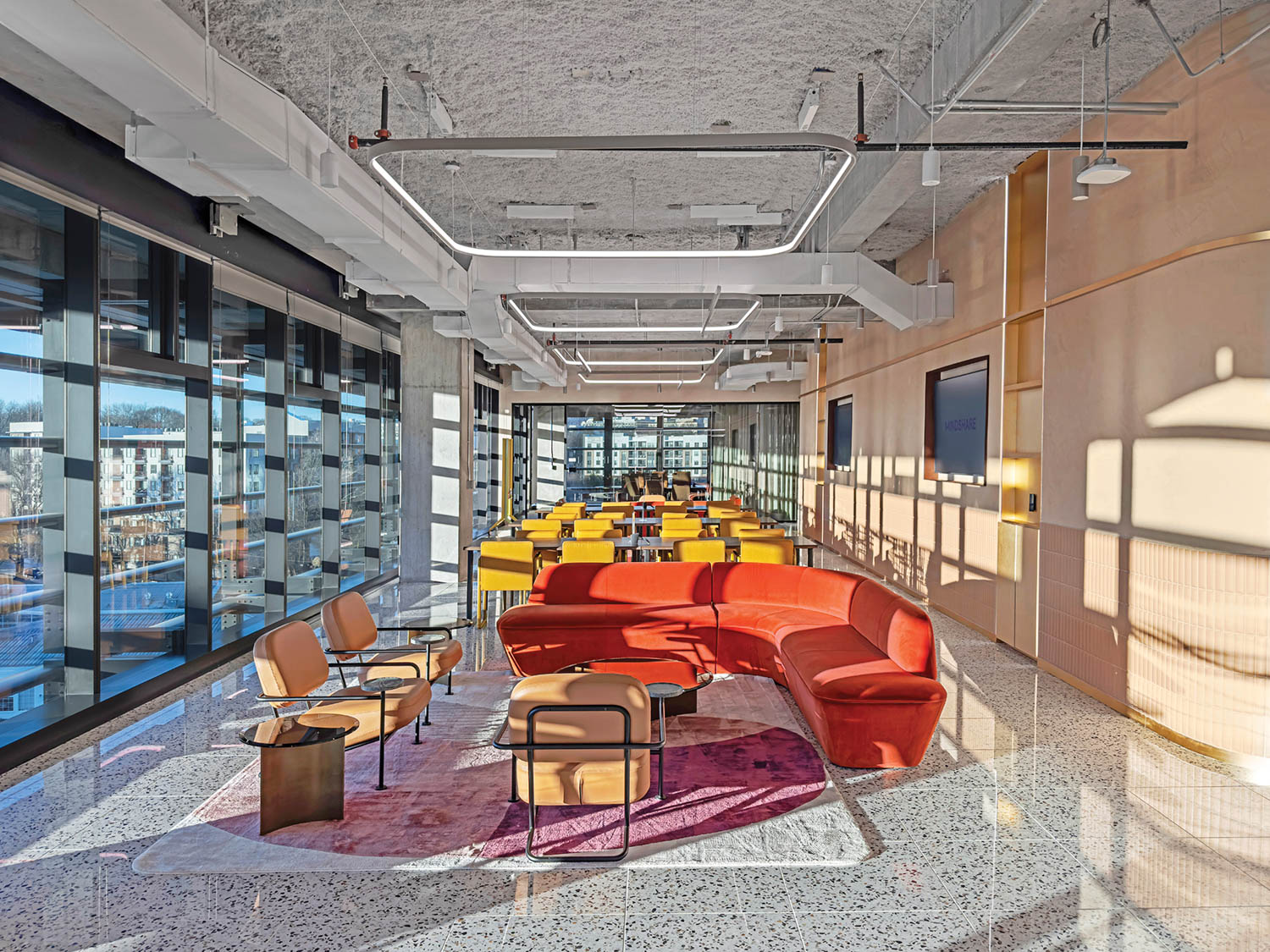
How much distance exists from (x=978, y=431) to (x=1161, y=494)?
3.28m

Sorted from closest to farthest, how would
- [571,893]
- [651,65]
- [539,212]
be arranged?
[571,893], [651,65], [539,212]

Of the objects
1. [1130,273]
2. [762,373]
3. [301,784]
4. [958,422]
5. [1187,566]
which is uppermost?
[762,373]

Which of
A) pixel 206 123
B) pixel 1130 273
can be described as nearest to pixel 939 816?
pixel 1130 273

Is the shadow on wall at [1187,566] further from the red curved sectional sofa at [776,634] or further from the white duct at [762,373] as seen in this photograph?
the white duct at [762,373]

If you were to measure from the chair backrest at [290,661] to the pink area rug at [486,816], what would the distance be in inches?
20.1

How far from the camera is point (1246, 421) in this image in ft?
15.9

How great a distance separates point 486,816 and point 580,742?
821 mm

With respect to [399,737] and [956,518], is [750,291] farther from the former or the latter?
[399,737]

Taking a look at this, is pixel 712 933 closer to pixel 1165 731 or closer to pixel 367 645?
pixel 367 645

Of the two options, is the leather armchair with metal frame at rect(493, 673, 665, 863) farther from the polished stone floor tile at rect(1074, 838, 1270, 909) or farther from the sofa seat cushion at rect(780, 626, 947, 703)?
the polished stone floor tile at rect(1074, 838, 1270, 909)

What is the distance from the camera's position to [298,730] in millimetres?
3922

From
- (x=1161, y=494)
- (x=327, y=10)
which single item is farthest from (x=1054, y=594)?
(x=327, y=10)

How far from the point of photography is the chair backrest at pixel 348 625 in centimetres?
528

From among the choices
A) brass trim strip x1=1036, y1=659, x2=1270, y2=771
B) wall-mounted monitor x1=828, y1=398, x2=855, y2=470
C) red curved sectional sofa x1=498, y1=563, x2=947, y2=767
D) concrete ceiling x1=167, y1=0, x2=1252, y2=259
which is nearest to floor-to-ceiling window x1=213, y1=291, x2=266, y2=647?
concrete ceiling x1=167, y1=0, x2=1252, y2=259
